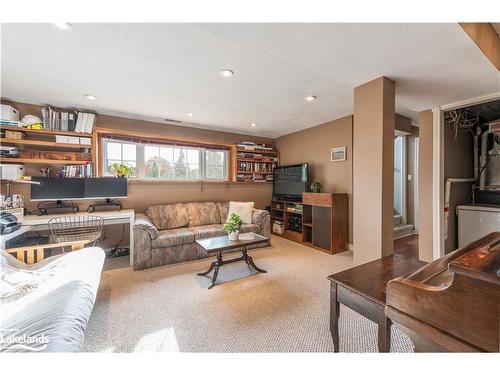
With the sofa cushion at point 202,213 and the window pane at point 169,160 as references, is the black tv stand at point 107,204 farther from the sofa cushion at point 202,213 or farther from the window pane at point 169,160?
the sofa cushion at point 202,213

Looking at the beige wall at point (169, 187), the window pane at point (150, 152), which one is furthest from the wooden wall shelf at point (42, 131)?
the window pane at point (150, 152)

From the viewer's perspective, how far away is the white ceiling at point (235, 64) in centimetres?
140

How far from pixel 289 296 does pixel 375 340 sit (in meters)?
0.79

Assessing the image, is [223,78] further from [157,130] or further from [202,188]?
[202,188]

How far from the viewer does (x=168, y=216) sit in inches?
143

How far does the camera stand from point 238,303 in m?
1.99

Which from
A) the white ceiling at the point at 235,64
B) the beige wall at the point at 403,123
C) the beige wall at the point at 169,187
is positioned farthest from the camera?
the beige wall at the point at 403,123

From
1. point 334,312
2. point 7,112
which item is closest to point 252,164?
point 334,312

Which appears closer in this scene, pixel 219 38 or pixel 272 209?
pixel 219 38

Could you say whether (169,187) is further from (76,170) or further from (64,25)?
(64,25)

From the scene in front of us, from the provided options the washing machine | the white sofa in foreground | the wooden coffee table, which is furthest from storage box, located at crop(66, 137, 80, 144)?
the washing machine

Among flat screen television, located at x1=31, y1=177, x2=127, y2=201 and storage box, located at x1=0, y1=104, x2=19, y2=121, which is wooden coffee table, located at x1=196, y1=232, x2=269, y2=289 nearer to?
flat screen television, located at x1=31, y1=177, x2=127, y2=201

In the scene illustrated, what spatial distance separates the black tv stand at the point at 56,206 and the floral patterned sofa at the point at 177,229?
933 millimetres

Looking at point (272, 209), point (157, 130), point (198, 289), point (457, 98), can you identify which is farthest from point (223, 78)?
point (272, 209)
